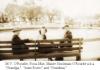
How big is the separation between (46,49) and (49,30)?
0.53 feet

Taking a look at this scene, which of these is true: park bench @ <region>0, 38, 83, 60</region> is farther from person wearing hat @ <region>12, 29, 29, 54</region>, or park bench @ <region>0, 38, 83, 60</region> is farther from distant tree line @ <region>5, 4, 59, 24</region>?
distant tree line @ <region>5, 4, 59, 24</region>

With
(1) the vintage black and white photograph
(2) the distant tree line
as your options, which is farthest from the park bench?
(2) the distant tree line

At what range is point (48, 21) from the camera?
2113 millimetres

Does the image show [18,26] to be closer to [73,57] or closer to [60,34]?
[60,34]

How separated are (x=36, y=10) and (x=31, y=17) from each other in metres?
0.07

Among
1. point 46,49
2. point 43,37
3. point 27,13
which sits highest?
point 27,13

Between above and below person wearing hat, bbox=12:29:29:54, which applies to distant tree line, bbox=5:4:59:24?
above

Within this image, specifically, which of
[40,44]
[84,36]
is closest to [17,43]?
[40,44]

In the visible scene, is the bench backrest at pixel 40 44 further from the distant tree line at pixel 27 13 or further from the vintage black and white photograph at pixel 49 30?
the distant tree line at pixel 27 13

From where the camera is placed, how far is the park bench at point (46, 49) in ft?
6.88

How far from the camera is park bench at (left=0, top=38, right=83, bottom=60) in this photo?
6.88 ft

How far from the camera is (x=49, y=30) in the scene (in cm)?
210

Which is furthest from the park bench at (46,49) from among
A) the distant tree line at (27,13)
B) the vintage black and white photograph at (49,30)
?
the distant tree line at (27,13)

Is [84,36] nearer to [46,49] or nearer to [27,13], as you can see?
[46,49]
